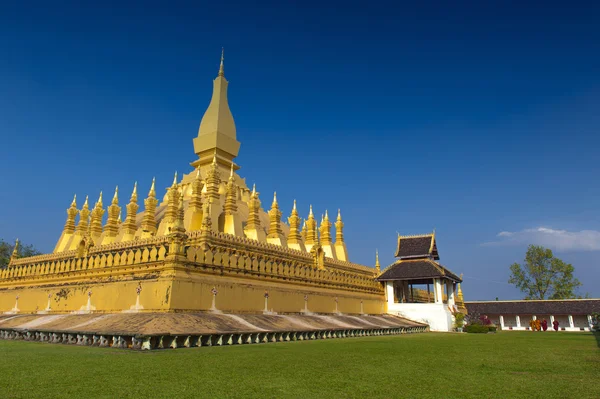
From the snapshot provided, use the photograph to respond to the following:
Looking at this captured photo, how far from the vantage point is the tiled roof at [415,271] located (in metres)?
27.9

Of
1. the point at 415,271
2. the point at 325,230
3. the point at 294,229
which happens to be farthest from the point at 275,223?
the point at 415,271

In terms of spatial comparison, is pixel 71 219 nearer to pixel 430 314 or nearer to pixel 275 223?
pixel 275 223

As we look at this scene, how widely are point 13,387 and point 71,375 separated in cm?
98

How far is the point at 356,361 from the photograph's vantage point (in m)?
9.34

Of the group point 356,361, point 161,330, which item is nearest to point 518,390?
point 356,361

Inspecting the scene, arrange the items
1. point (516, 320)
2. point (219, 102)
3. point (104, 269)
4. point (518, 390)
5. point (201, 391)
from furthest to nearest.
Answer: point (516, 320)
point (219, 102)
point (104, 269)
point (518, 390)
point (201, 391)

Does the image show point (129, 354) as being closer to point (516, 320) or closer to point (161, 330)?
point (161, 330)

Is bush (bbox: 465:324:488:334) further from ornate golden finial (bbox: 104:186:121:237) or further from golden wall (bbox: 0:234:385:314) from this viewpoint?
ornate golden finial (bbox: 104:186:121:237)

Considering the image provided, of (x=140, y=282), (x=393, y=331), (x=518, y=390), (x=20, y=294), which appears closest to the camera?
(x=518, y=390)

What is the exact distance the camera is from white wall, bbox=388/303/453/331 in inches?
1068

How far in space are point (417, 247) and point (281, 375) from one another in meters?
24.7

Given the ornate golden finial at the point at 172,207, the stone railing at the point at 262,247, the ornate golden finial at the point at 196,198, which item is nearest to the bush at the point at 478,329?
the stone railing at the point at 262,247

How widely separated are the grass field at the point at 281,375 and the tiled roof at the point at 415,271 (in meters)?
17.3

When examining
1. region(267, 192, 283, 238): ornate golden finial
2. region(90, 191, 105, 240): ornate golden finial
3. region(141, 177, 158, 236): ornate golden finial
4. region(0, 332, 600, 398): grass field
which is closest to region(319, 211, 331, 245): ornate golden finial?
region(267, 192, 283, 238): ornate golden finial
